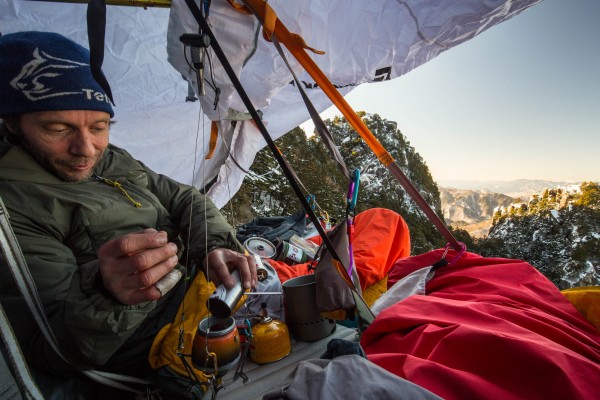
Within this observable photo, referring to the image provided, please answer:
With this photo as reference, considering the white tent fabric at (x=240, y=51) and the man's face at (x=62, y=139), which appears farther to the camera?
the white tent fabric at (x=240, y=51)

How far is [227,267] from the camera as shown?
1438 millimetres

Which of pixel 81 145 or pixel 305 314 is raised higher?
pixel 81 145

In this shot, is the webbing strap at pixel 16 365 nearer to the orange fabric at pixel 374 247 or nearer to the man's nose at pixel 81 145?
the man's nose at pixel 81 145

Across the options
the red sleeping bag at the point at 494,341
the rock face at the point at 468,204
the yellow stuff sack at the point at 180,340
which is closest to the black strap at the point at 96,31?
the yellow stuff sack at the point at 180,340

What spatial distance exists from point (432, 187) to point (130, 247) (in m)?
9.88

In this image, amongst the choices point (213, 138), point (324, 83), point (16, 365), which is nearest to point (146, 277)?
point (16, 365)

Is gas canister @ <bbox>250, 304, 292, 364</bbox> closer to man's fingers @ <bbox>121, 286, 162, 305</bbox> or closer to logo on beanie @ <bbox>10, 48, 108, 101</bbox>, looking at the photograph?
man's fingers @ <bbox>121, 286, 162, 305</bbox>

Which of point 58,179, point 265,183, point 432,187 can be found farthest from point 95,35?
point 432,187

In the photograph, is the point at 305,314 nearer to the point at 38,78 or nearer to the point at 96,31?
the point at 96,31

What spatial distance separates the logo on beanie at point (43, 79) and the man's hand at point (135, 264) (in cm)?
94

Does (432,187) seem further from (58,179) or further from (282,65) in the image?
(58,179)

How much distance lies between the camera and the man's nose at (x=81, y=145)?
1.36 meters

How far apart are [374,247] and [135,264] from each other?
1.98 metres

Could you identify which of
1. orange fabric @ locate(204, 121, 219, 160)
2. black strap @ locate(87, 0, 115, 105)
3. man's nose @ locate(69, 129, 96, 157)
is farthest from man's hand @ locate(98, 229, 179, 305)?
orange fabric @ locate(204, 121, 219, 160)
